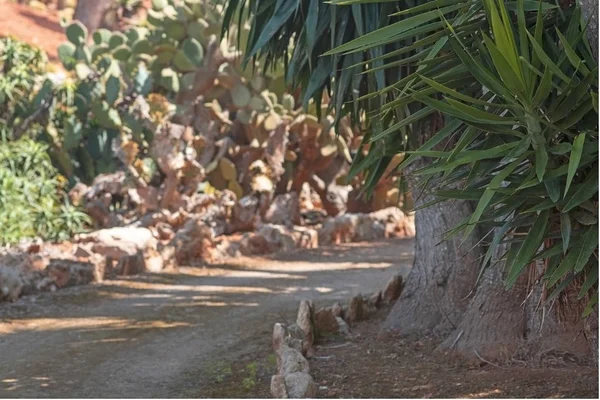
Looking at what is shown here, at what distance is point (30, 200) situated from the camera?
1107 cm

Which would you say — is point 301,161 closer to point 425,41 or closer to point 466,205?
point 466,205

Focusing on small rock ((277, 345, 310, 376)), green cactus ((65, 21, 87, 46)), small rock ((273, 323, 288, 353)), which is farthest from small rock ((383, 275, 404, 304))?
green cactus ((65, 21, 87, 46))

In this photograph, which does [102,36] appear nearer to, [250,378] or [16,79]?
[16,79]

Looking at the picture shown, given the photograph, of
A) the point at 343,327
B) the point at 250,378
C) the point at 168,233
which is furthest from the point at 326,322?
the point at 168,233

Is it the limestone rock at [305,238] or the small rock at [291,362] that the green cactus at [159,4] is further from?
the small rock at [291,362]

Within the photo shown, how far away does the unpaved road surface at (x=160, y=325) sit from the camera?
20.1ft

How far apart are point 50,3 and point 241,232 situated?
16.8m

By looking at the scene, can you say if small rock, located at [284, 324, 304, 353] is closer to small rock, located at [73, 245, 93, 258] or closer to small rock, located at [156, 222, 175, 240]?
small rock, located at [73, 245, 93, 258]

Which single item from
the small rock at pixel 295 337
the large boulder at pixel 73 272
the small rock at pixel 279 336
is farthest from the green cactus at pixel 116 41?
the small rock at pixel 279 336

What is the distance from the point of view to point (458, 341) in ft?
20.5

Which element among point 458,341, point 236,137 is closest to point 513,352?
point 458,341

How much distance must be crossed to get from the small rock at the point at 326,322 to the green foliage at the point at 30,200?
399 centimetres

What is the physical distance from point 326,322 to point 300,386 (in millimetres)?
1874

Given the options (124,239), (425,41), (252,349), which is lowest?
(252,349)
